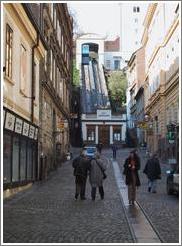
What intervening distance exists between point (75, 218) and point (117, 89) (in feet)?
255

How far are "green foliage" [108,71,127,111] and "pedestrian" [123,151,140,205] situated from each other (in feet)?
238

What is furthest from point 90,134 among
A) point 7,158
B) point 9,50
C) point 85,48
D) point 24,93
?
point 7,158

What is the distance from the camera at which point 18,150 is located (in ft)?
63.3

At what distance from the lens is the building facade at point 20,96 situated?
17062 millimetres

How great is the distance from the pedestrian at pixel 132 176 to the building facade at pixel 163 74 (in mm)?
17975

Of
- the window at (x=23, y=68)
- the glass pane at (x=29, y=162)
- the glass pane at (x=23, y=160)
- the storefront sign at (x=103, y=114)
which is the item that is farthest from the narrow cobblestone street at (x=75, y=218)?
the storefront sign at (x=103, y=114)

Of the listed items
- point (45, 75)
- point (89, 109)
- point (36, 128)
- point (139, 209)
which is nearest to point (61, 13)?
point (45, 75)

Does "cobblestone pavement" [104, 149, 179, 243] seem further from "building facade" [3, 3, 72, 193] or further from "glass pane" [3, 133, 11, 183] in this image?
"building facade" [3, 3, 72, 193]

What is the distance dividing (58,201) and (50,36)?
59.9 feet

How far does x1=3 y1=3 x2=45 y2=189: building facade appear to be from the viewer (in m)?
17.1

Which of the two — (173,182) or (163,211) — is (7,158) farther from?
(163,211)

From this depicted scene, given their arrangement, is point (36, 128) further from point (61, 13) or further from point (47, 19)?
point (61, 13)

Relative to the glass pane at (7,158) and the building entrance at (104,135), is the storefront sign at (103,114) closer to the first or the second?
the building entrance at (104,135)

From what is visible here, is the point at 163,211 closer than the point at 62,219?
No
